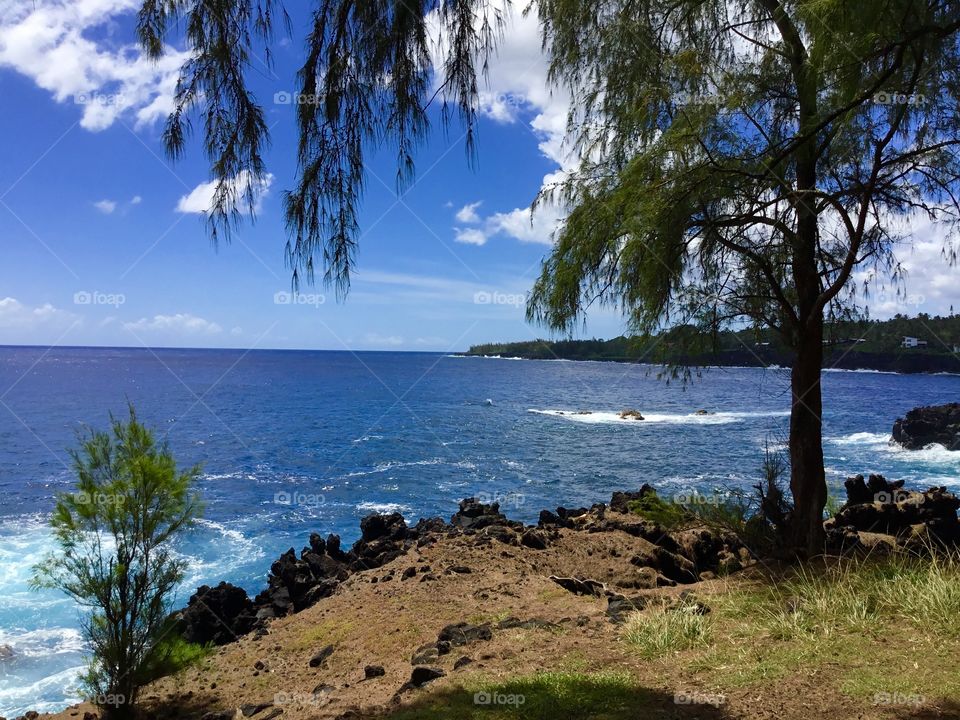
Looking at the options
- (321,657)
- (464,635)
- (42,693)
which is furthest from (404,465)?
(464,635)

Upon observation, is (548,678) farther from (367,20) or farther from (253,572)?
(253,572)

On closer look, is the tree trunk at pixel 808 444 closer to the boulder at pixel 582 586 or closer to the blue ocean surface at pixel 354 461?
the blue ocean surface at pixel 354 461

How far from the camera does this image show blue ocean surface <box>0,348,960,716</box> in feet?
56.9

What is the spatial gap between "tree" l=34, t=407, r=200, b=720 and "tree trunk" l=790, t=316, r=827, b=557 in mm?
8426

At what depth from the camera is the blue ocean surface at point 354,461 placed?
17328 mm

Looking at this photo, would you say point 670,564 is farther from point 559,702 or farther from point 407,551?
point 559,702

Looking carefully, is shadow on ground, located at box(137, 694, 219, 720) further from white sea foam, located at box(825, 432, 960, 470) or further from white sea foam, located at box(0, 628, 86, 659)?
white sea foam, located at box(825, 432, 960, 470)

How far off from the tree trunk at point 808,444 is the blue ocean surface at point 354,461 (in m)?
0.82

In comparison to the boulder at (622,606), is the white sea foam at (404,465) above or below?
below

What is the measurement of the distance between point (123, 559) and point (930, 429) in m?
44.7

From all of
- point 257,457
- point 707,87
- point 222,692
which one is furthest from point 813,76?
point 257,457

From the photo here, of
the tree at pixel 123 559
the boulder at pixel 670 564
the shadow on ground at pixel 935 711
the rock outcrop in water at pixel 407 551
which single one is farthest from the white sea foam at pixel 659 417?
the shadow on ground at pixel 935 711

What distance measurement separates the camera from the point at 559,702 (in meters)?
5.24

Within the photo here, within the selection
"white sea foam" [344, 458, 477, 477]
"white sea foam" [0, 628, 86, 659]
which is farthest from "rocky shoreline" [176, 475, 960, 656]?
"white sea foam" [344, 458, 477, 477]
